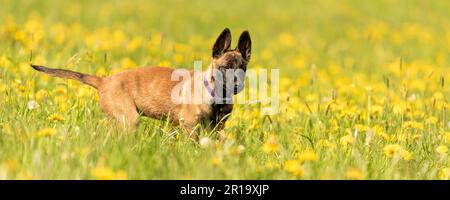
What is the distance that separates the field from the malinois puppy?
0.49 ft

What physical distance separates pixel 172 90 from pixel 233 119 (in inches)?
20.8

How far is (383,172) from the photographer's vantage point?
4.18m

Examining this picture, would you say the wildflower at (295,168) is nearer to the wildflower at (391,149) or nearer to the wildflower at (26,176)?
the wildflower at (391,149)

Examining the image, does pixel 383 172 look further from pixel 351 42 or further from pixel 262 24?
pixel 262 24

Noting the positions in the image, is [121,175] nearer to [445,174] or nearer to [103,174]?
[103,174]

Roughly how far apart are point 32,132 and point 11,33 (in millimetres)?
4818

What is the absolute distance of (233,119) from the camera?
18.2 feet

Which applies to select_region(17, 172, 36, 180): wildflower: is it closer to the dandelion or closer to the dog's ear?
the dandelion

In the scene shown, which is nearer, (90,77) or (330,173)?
(330,173)

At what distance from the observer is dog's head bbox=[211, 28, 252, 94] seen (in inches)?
198

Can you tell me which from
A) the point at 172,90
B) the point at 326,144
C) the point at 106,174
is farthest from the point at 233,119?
the point at 106,174

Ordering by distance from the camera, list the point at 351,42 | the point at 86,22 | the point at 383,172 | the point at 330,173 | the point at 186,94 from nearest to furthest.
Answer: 1. the point at 330,173
2. the point at 383,172
3. the point at 186,94
4. the point at 86,22
5. the point at 351,42

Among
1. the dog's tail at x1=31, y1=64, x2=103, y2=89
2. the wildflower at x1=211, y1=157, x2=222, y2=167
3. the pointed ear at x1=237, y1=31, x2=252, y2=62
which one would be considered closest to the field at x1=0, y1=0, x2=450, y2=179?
the wildflower at x1=211, y1=157, x2=222, y2=167
